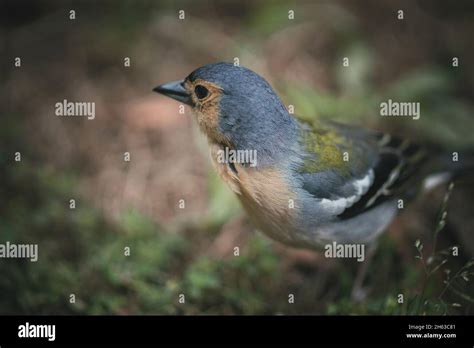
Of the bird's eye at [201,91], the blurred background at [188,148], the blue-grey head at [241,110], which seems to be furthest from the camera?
the blurred background at [188,148]

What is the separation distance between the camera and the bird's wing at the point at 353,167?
4461 mm

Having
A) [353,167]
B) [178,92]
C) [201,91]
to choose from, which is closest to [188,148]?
[178,92]

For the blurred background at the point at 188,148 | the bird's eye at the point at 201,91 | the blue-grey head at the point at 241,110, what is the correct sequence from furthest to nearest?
1. the blurred background at the point at 188,148
2. the bird's eye at the point at 201,91
3. the blue-grey head at the point at 241,110

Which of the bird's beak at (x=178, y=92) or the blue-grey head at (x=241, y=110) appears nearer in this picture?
the blue-grey head at (x=241, y=110)

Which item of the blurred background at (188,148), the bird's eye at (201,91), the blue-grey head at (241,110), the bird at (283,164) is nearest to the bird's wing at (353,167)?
the bird at (283,164)

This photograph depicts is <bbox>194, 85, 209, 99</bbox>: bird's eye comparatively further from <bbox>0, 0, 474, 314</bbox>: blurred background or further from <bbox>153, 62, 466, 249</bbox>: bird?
<bbox>0, 0, 474, 314</bbox>: blurred background

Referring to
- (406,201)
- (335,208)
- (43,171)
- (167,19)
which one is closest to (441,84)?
(406,201)

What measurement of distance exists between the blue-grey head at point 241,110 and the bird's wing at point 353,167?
1.01 ft

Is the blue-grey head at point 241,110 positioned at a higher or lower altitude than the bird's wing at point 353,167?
higher

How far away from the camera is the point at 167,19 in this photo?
7.38 meters

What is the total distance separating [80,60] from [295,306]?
418 centimetres

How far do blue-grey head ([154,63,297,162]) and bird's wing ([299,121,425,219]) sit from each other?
0.31 meters

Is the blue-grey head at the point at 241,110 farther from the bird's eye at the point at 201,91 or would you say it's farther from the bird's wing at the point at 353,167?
the bird's wing at the point at 353,167

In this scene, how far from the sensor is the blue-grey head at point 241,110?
4148 mm
